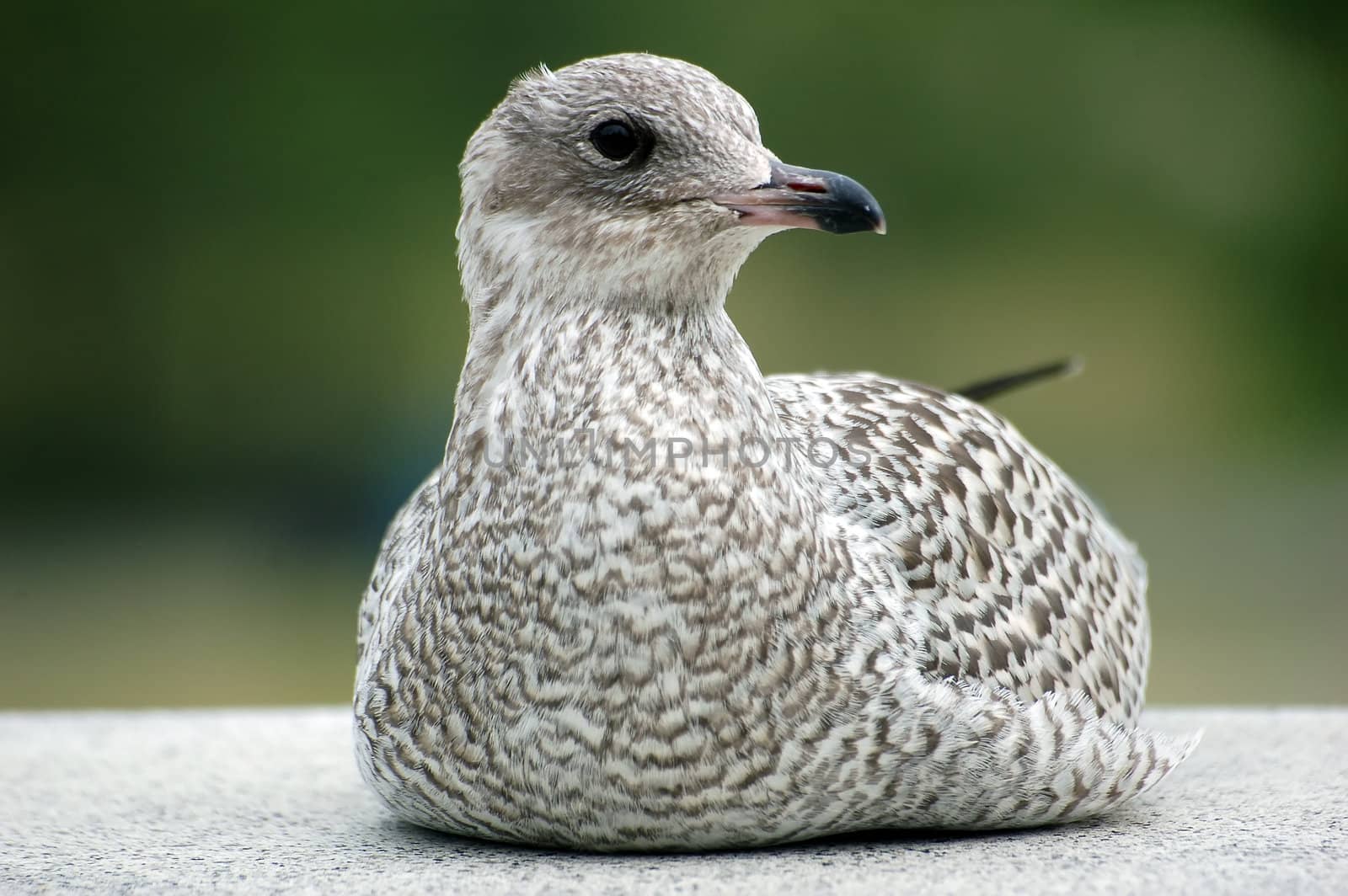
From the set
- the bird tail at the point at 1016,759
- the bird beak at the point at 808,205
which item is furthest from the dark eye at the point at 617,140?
the bird tail at the point at 1016,759

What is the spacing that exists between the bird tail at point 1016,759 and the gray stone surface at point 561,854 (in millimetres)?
49

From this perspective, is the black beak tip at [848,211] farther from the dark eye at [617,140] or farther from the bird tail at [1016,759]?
the bird tail at [1016,759]

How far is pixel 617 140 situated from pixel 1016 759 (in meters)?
1.06

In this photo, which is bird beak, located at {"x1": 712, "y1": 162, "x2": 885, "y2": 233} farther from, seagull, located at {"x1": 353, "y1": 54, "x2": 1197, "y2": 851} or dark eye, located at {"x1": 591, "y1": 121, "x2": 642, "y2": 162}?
dark eye, located at {"x1": 591, "y1": 121, "x2": 642, "y2": 162}

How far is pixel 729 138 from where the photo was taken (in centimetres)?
218

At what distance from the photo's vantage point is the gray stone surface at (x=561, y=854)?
6.83 ft

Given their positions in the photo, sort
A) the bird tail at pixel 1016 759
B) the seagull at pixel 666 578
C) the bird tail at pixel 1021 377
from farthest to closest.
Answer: the bird tail at pixel 1021 377
the bird tail at pixel 1016 759
the seagull at pixel 666 578

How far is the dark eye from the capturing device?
2.20 metres

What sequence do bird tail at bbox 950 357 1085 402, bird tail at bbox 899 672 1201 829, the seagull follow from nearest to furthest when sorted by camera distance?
the seagull < bird tail at bbox 899 672 1201 829 < bird tail at bbox 950 357 1085 402

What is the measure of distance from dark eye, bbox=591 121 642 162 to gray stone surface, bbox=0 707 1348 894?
1.01 m

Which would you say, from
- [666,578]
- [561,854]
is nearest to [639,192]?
[666,578]

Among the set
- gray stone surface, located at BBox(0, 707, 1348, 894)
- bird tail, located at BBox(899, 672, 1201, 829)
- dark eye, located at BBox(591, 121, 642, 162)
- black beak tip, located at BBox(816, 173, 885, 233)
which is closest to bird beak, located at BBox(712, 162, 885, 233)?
black beak tip, located at BBox(816, 173, 885, 233)

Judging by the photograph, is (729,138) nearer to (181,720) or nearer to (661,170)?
(661,170)

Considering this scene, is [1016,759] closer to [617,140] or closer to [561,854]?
[561,854]
